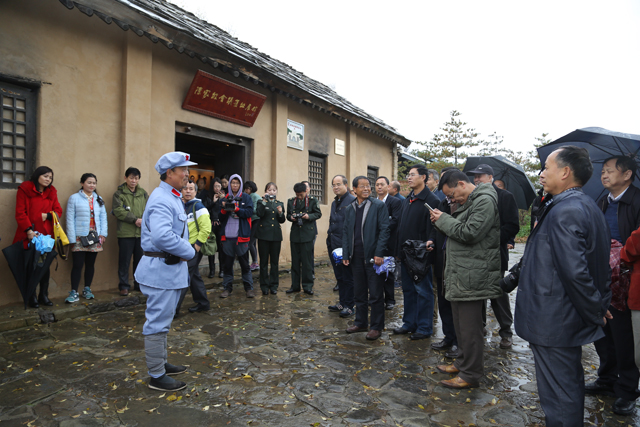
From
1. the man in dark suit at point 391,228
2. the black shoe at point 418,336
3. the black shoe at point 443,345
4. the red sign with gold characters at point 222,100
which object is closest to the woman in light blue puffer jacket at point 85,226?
the red sign with gold characters at point 222,100

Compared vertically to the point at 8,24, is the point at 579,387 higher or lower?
lower

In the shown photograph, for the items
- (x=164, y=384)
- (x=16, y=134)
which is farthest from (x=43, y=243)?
(x=164, y=384)

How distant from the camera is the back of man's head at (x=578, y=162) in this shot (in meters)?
2.55

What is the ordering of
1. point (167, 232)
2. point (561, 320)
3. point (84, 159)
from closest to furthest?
point (561, 320)
point (167, 232)
point (84, 159)

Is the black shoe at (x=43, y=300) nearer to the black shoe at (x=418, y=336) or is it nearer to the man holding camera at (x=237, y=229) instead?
the man holding camera at (x=237, y=229)

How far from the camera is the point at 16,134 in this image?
18.3 feet

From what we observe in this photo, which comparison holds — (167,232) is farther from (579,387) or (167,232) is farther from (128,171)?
(128,171)

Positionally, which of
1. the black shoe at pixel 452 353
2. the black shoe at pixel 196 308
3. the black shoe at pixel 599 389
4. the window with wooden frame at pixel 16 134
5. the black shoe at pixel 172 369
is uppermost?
the window with wooden frame at pixel 16 134

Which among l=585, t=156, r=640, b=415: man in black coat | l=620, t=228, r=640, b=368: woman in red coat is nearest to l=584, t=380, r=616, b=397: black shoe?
l=585, t=156, r=640, b=415: man in black coat

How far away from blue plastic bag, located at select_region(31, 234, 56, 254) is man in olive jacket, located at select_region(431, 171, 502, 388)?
16.9ft

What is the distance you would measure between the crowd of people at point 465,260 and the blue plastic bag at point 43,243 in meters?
0.11

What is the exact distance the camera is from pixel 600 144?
11.2 feet

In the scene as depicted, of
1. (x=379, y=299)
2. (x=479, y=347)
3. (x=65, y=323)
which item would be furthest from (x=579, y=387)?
(x=65, y=323)

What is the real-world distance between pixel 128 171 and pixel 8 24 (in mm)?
2516
